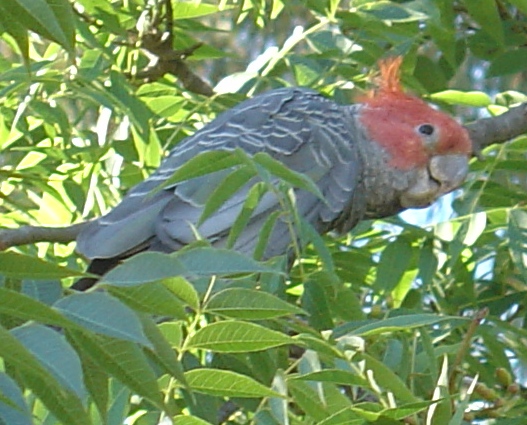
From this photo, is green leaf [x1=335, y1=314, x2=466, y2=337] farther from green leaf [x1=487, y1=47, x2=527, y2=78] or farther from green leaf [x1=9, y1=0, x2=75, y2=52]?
green leaf [x1=487, y1=47, x2=527, y2=78]

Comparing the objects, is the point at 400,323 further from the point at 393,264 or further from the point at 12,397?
the point at 393,264

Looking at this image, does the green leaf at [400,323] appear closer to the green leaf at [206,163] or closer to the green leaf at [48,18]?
the green leaf at [206,163]

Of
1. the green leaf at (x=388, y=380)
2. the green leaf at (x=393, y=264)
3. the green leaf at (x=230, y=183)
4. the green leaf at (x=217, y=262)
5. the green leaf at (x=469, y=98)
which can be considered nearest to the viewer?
the green leaf at (x=217, y=262)

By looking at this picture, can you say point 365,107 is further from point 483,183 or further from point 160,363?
point 160,363

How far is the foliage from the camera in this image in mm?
1112

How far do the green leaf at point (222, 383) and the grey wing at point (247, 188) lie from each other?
33.8 inches

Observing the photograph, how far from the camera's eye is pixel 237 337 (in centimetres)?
125

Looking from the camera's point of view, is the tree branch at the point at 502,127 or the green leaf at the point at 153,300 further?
the tree branch at the point at 502,127

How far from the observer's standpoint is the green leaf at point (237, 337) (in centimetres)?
124

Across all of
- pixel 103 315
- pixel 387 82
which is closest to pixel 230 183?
pixel 103 315

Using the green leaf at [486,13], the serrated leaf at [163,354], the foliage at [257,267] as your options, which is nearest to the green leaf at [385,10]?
the foliage at [257,267]

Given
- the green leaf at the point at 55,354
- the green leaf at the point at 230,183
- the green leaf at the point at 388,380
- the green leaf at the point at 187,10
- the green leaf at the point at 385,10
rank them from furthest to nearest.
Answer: the green leaf at the point at 187,10
the green leaf at the point at 385,10
the green leaf at the point at 230,183
the green leaf at the point at 388,380
the green leaf at the point at 55,354

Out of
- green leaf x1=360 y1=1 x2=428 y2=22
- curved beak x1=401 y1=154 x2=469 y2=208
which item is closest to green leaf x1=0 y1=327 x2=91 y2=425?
green leaf x1=360 y1=1 x2=428 y2=22

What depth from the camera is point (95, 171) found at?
232 centimetres
